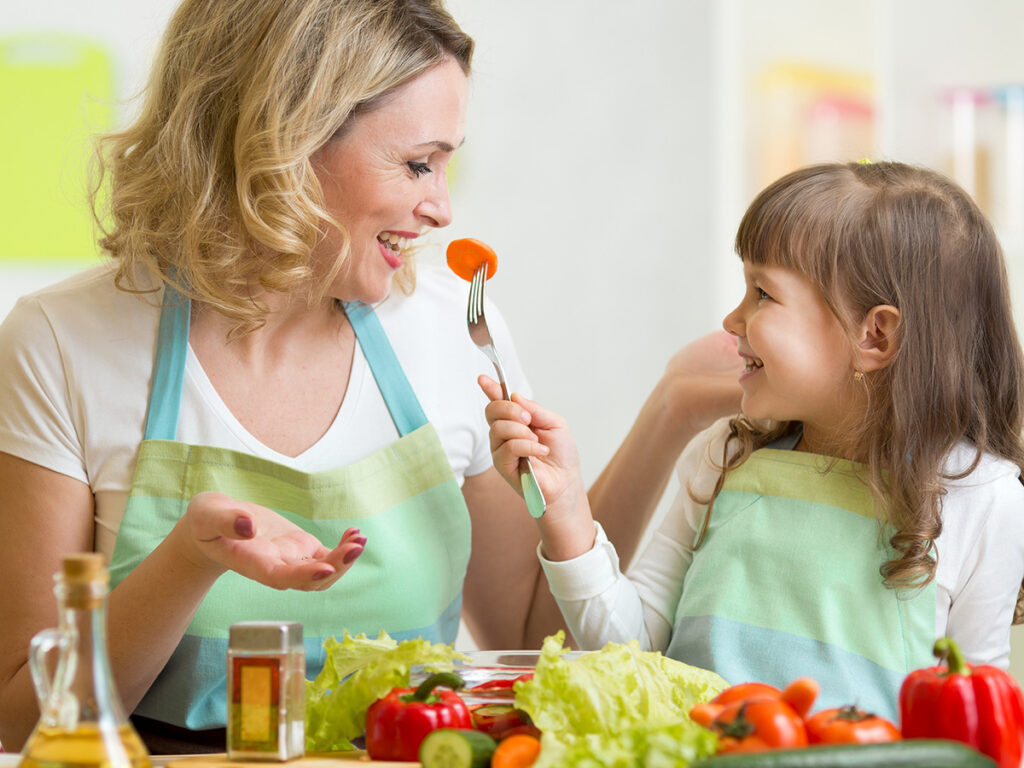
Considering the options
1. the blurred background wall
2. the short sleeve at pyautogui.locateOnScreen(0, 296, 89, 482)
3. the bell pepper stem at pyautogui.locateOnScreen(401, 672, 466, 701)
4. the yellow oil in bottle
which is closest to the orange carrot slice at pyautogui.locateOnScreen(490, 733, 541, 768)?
the bell pepper stem at pyautogui.locateOnScreen(401, 672, 466, 701)

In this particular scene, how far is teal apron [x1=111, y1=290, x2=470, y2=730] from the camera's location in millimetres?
Answer: 1246

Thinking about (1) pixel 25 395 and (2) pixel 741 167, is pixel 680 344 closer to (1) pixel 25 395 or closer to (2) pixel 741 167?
(2) pixel 741 167

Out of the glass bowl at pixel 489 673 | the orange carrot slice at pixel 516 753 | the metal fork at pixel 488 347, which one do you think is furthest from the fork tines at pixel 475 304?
the orange carrot slice at pixel 516 753

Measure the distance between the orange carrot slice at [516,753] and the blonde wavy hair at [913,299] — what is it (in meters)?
0.57

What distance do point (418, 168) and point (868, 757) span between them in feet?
2.85

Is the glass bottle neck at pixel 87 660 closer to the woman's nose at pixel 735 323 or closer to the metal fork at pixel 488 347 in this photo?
the metal fork at pixel 488 347

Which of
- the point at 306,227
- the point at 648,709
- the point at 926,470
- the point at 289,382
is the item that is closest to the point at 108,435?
the point at 289,382

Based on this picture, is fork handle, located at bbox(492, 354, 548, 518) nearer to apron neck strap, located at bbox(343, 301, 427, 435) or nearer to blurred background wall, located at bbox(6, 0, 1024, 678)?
apron neck strap, located at bbox(343, 301, 427, 435)

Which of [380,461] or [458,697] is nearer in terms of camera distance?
[458,697]

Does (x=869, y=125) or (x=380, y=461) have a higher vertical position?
(x=869, y=125)

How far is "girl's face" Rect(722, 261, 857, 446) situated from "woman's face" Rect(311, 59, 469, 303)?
0.39 metres

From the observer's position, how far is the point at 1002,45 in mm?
2547

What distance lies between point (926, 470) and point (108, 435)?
0.91 m

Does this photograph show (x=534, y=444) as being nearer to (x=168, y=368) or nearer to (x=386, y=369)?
(x=386, y=369)
